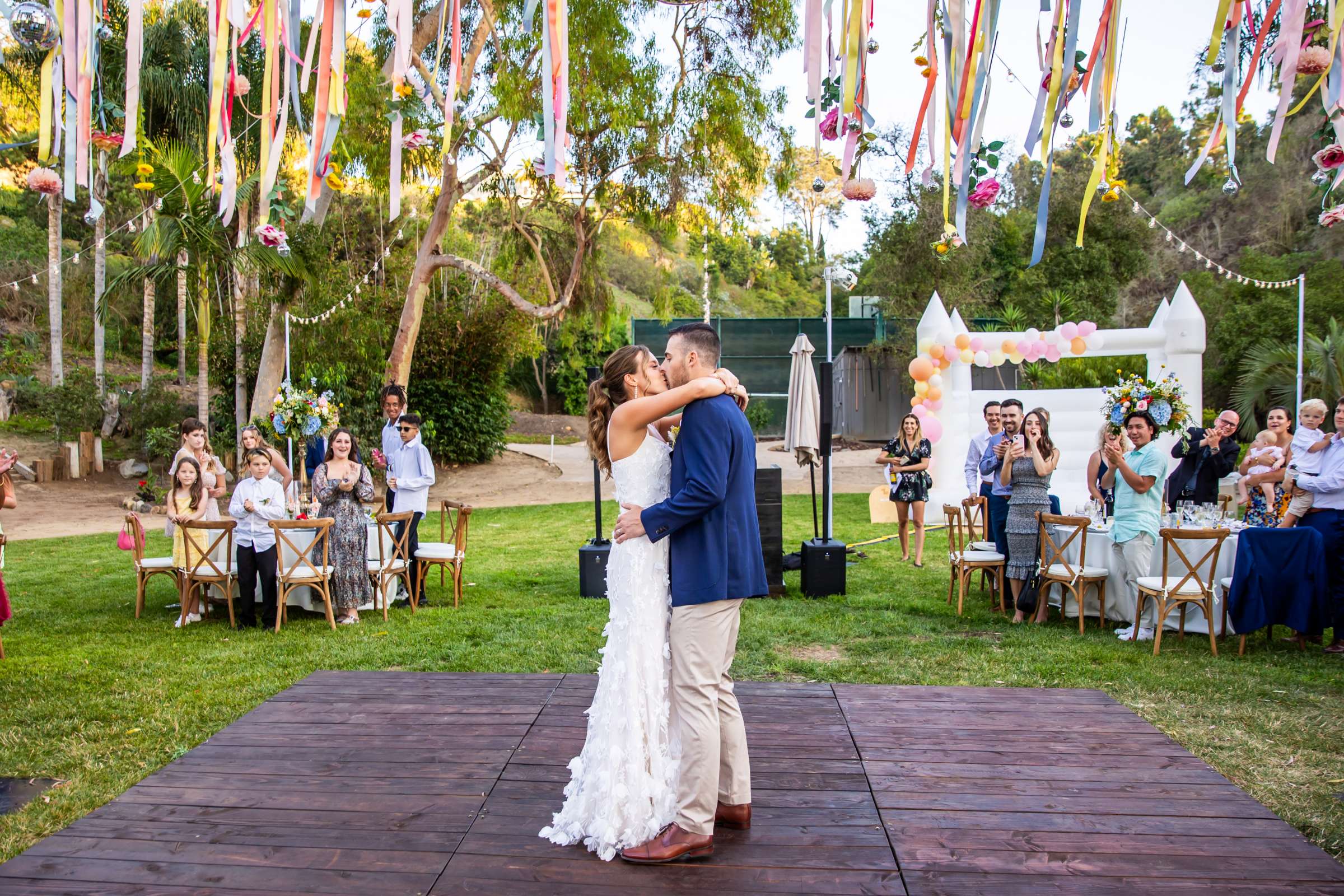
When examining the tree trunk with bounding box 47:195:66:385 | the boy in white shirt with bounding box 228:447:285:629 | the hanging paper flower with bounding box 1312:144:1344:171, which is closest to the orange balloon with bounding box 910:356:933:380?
the boy in white shirt with bounding box 228:447:285:629

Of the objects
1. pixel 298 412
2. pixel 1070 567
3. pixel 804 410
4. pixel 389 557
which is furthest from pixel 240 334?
pixel 1070 567

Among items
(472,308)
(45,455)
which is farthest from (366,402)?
(45,455)

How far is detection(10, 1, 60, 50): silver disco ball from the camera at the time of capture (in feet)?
10.3

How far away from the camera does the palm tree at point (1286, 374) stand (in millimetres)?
14766

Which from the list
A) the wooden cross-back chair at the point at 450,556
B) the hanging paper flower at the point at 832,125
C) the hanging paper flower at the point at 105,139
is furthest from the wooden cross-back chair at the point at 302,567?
the hanging paper flower at the point at 832,125

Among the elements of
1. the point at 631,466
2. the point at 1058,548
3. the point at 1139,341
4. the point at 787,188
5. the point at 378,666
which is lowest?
the point at 378,666

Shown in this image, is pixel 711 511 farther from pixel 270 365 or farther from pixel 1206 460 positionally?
pixel 270 365

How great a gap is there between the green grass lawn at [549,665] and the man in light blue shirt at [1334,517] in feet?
0.83

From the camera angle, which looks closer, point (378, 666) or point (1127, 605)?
point (378, 666)

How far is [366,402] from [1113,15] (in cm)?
1550

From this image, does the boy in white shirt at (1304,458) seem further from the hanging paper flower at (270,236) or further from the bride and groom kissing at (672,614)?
the hanging paper flower at (270,236)

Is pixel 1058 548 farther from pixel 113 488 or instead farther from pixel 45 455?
pixel 45 455

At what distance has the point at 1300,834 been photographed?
2975 millimetres

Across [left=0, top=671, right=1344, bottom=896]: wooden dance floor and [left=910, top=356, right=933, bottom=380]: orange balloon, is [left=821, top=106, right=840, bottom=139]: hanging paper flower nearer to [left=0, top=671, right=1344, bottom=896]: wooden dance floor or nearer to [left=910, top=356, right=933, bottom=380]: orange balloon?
[left=0, top=671, right=1344, bottom=896]: wooden dance floor
